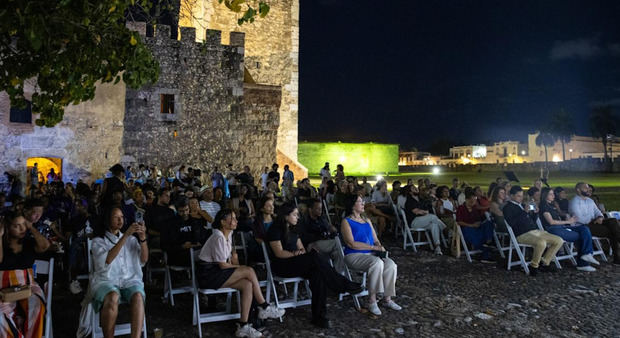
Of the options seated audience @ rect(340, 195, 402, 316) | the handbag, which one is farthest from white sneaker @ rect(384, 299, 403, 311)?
the handbag

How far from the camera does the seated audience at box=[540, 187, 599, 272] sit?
663 centimetres

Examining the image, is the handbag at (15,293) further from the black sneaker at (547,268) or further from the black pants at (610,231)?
the black pants at (610,231)

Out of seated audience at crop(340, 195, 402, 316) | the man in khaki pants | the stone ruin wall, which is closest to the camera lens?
seated audience at crop(340, 195, 402, 316)

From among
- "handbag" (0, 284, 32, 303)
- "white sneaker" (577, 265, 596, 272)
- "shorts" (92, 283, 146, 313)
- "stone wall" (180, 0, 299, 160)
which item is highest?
"stone wall" (180, 0, 299, 160)

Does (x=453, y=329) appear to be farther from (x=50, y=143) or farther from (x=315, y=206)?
(x=50, y=143)

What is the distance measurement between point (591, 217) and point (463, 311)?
Result: 171 inches

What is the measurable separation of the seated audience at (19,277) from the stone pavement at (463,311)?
580 mm

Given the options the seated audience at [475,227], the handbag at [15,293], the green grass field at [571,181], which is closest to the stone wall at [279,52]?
the green grass field at [571,181]

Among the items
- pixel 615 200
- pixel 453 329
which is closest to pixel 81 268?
pixel 453 329

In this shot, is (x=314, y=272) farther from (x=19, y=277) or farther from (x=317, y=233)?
(x=19, y=277)

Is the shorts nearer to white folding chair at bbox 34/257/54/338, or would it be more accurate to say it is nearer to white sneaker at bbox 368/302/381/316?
white folding chair at bbox 34/257/54/338

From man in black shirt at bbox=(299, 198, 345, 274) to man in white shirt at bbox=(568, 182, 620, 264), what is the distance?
469cm

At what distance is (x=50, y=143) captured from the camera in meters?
13.3

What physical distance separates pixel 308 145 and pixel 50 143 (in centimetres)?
2790
